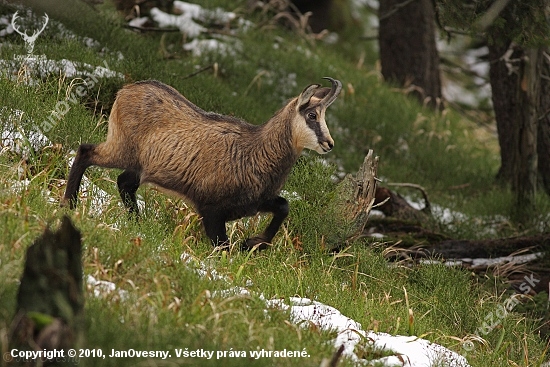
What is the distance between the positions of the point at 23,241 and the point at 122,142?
1845 millimetres

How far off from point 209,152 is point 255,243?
86 cm

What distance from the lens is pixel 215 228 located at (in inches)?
257

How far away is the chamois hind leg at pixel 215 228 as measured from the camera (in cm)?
652

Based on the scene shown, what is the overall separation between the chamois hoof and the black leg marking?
4.73 ft

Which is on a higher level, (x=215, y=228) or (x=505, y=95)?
(x=215, y=228)

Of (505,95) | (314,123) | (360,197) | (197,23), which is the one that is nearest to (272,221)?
(314,123)

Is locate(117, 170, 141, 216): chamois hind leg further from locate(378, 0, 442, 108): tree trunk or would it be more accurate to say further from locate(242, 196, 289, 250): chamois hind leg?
locate(378, 0, 442, 108): tree trunk

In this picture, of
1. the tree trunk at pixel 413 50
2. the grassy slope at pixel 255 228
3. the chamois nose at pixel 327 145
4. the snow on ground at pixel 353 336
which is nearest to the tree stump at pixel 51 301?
the grassy slope at pixel 255 228

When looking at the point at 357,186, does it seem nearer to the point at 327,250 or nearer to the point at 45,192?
the point at 327,250

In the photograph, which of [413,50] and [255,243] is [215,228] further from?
[413,50]

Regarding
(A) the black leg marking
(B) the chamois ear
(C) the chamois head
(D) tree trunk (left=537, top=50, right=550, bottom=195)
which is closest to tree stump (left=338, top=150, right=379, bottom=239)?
(C) the chamois head

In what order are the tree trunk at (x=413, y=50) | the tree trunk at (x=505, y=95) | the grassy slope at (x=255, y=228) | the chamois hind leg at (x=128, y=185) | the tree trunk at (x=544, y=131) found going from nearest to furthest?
the grassy slope at (x=255, y=228)
the chamois hind leg at (x=128, y=185)
the tree trunk at (x=544, y=131)
the tree trunk at (x=505, y=95)
the tree trunk at (x=413, y=50)

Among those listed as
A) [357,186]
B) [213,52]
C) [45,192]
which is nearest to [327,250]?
[357,186]

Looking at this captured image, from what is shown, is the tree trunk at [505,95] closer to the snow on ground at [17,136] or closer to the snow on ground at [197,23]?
the snow on ground at [197,23]
